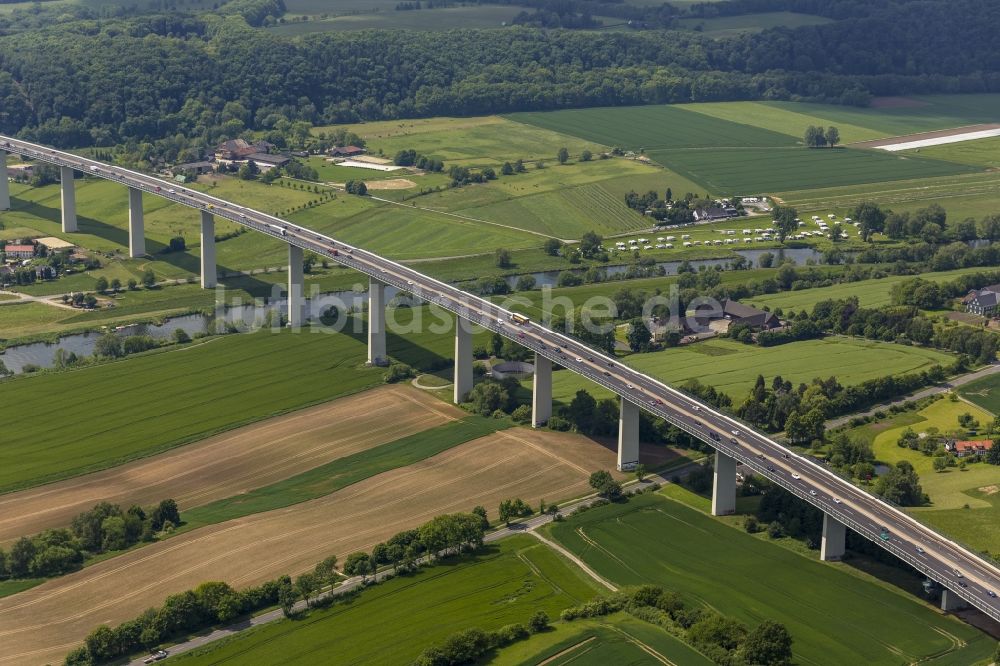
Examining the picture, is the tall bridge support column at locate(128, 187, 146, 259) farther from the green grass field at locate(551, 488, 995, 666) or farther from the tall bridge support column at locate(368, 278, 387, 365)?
the green grass field at locate(551, 488, 995, 666)

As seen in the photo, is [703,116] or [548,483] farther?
[703,116]

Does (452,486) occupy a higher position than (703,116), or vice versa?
(703,116)

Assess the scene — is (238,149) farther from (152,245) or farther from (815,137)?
(815,137)

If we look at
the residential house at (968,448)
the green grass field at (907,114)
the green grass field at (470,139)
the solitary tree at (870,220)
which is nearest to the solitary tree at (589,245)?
the solitary tree at (870,220)

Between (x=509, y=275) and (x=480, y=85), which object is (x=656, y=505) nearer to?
(x=509, y=275)

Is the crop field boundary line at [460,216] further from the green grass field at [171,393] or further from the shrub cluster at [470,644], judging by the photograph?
the shrub cluster at [470,644]

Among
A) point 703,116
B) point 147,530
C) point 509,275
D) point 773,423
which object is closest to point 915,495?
point 773,423

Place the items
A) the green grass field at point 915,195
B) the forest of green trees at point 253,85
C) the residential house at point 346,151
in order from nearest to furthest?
the green grass field at point 915,195, the residential house at point 346,151, the forest of green trees at point 253,85
